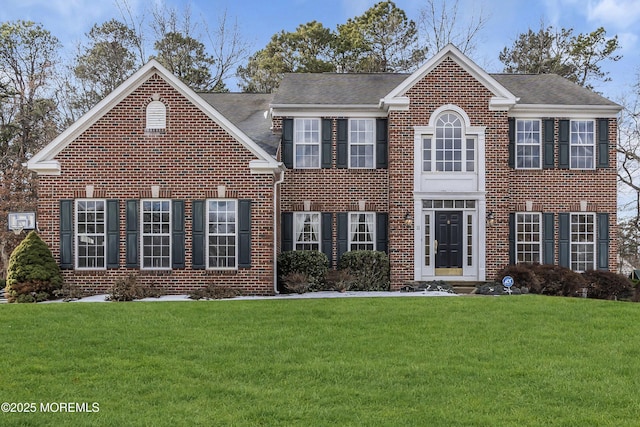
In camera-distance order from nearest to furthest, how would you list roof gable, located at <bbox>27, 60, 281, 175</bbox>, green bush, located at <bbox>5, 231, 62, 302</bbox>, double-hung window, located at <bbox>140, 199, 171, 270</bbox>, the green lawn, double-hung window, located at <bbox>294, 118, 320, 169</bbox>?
the green lawn
green bush, located at <bbox>5, 231, 62, 302</bbox>
roof gable, located at <bbox>27, 60, 281, 175</bbox>
double-hung window, located at <bbox>140, 199, 171, 270</bbox>
double-hung window, located at <bbox>294, 118, 320, 169</bbox>

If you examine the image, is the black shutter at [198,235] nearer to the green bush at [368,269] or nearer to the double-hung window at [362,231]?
the green bush at [368,269]

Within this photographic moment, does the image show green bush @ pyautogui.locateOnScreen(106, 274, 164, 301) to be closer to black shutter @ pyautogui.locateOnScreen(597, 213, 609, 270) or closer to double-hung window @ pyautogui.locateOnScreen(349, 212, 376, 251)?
double-hung window @ pyautogui.locateOnScreen(349, 212, 376, 251)

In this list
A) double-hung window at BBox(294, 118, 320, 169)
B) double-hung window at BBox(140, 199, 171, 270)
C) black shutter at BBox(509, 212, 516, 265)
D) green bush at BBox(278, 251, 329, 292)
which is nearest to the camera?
double-hung window at BBox(140, 199, 171, 270)

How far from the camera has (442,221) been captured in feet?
60.4

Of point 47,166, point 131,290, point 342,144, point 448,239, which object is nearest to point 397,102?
point 342,144

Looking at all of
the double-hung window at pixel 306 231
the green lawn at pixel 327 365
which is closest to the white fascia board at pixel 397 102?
the double-hung window at pixel 306 231

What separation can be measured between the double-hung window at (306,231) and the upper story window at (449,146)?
388 centimetres

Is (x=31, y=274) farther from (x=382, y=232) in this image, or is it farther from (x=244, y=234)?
(x=382, y=232)

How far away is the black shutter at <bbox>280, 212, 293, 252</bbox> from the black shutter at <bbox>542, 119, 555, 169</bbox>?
8.42 metres

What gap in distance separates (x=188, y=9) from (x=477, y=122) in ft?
72.1

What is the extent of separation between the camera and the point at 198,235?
16.3m

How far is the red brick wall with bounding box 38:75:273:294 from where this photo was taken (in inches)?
639

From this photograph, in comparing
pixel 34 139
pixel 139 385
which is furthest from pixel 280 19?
pixel 139 385

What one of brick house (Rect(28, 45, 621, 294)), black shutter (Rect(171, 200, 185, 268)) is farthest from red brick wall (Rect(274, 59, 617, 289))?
black shutter (Rect(171, 200, 185, 268))
